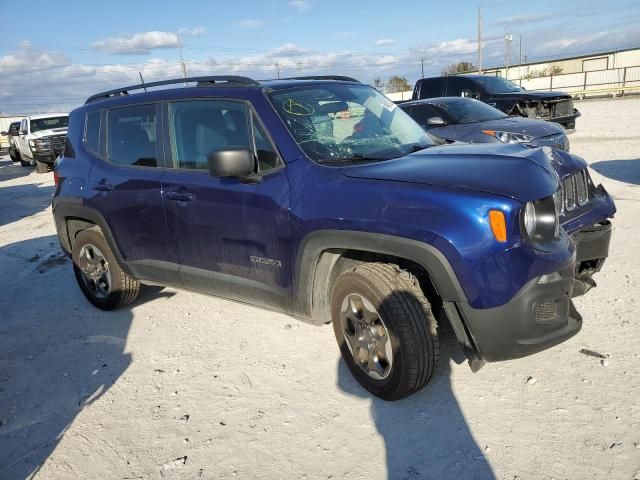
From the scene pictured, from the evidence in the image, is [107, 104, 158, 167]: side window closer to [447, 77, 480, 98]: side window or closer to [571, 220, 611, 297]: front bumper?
[571, 220, 611, 297]: front bumper

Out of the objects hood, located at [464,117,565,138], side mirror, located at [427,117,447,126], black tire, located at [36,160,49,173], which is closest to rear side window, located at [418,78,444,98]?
hood, located at [464,117,565,138]

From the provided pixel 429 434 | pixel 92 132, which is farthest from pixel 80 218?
pixel 429 434

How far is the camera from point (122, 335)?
425 cm

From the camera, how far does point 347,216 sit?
2.72 metres

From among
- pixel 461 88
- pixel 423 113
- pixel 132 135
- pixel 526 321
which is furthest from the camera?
pixel 461 88

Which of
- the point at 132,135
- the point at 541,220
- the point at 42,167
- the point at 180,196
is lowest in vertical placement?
the point at 42,167

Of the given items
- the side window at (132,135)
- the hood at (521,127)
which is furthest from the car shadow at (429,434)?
the hood at (521,127)

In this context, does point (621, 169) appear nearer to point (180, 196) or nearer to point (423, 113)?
point (423, 113)

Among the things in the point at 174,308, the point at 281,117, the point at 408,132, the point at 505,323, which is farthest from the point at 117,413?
the point at 408,132

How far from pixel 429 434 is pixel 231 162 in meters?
1.88

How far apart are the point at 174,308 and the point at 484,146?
3140mm

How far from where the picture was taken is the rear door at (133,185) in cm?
384

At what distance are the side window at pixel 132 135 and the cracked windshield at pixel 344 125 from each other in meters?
1.18

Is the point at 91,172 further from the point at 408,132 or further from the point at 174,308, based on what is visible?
the point at 408,132
